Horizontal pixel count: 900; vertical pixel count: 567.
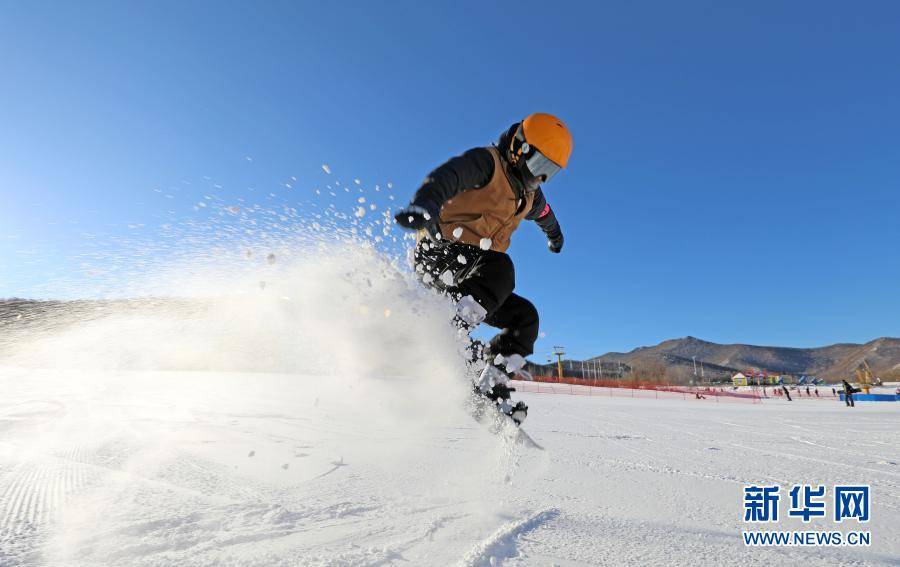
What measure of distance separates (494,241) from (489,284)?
1.20ft

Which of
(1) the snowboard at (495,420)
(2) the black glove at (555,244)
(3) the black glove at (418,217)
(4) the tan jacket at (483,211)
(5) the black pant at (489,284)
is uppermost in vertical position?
(2) the black glove at (555,244)

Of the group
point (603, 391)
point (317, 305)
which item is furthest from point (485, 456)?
point (603, 391)

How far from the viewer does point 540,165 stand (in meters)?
2.92

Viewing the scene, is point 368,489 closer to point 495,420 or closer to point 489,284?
point 495,420

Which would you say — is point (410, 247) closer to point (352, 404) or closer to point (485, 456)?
point (485, 456)

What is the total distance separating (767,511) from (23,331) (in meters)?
8.83

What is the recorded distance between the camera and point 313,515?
1745mm

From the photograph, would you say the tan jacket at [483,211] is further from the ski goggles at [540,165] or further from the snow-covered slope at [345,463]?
the snow-covered slope at [345,463]

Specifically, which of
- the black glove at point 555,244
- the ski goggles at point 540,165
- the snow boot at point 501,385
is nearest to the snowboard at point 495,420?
the snow boot at point 501,385

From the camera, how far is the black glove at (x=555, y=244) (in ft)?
15.1

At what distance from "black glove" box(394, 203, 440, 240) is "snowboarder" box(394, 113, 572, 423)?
26 cm

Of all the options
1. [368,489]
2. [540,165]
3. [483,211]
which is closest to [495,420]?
[368,489]

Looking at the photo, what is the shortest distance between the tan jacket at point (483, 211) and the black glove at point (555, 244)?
1662 mm

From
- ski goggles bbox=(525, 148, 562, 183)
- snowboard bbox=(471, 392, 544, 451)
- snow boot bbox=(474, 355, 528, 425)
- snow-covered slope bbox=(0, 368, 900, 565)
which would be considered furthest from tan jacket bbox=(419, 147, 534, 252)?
snow-covered slope bbox=(0, 368, 900, 565)
